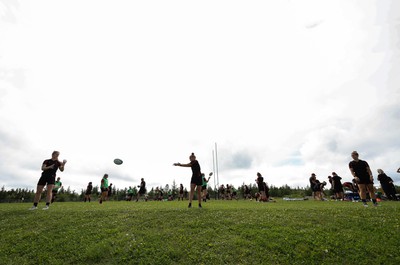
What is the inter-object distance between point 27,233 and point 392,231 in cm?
1412

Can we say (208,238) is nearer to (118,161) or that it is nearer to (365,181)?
(365,181)

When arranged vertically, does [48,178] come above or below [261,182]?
below

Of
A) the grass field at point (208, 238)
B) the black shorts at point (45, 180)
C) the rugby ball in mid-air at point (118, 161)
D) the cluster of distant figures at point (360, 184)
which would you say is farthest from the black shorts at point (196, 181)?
the rugby ball in mid-air at point (118, 161)

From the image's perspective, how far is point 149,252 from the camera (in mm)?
7543

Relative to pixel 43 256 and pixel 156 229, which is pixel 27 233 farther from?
pixel 156 229

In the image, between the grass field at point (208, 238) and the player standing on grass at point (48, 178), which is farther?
the player standing on grass at point (48, 178)

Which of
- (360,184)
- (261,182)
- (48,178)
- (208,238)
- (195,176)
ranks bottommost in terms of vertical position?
(208,238)

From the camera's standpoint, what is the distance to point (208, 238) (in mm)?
8250

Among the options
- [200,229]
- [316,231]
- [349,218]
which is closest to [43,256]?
[200,229]

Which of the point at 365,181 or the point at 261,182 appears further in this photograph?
the point at 261,182

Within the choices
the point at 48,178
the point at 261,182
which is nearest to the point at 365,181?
the point at 261,182

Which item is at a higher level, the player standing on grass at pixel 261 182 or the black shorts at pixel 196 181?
the player standing on grass at pixel 261 182

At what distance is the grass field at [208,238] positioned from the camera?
7113mm

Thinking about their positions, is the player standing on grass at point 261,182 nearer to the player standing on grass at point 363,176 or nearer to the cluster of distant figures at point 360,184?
the cluster of distant figures at point 360,184
